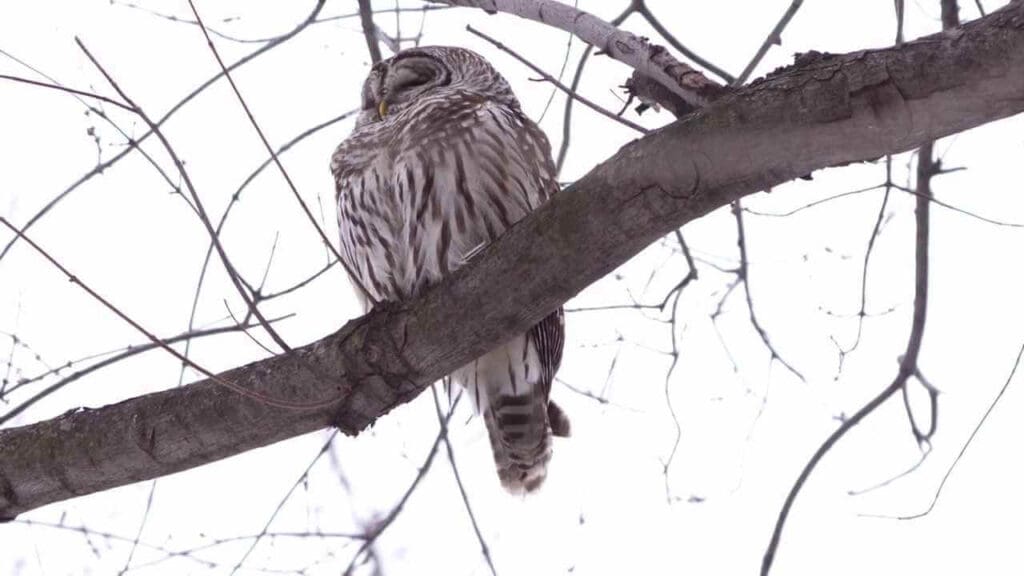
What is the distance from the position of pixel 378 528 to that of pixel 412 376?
43.9 inches

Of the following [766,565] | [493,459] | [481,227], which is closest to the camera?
[766,565]

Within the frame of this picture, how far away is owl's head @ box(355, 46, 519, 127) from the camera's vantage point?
4418 millimetres

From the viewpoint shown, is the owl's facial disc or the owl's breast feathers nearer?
the owl's breast feathers

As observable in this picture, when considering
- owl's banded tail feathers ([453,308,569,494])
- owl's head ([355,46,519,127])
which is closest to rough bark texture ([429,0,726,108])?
owl's head ([355,46,519,127])

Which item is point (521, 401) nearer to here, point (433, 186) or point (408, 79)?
point (433, 186)

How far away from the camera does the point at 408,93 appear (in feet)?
14.9

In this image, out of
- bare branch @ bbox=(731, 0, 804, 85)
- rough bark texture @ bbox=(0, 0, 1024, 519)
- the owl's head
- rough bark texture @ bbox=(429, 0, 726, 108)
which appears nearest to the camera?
rough bark texture @ bbox=(0, 0, 1024, 519)

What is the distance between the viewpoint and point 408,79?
463 centimetres

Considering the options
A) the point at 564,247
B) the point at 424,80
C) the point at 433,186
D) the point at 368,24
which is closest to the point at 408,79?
the point at 424,80

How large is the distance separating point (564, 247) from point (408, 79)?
2.16m

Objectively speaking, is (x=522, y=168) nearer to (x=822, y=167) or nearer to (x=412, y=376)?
(x=412, y=376)

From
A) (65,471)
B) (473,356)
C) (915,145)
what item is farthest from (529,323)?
(65,471)

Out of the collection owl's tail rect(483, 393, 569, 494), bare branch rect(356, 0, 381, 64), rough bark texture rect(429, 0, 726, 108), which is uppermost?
bare branch rect(356, 0, 381, 64)

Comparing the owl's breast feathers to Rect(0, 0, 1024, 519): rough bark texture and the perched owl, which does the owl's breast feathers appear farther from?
Rect(0, 0, 1024, 519): rough bark texture
